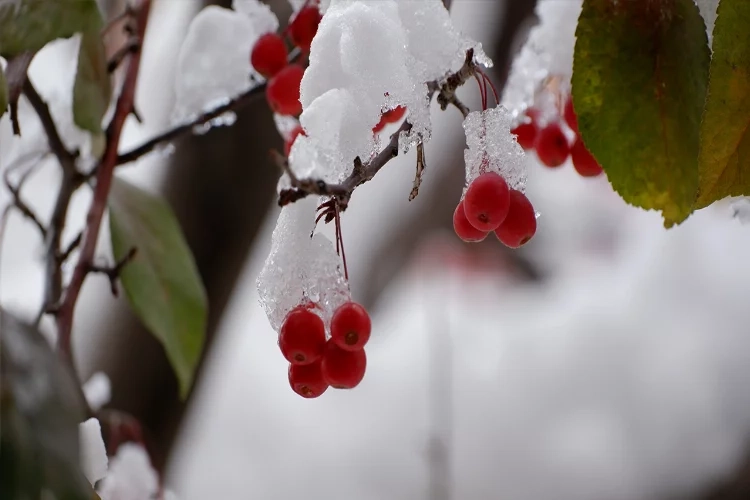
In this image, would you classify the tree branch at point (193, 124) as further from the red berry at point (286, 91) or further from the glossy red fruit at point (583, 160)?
the glossy red fruit at point (583, 160)

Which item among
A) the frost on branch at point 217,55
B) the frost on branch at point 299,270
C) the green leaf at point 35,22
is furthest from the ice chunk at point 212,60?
the frost on branch at point 299,270

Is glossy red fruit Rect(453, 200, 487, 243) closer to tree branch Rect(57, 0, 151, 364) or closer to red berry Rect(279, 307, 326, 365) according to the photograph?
red berry Rect(279, 307, 326, 365)

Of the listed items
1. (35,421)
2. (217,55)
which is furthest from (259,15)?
(35,421)

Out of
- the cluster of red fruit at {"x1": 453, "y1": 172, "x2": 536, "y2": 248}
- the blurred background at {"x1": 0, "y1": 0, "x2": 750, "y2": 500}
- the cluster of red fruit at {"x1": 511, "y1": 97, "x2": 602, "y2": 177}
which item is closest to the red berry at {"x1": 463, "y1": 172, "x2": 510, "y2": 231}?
the cluster of red fruit at {"x1": 453, "y1": 172, "x2": 536, "y2": 248}

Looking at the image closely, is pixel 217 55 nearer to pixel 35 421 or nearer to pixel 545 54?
pixel 545 54

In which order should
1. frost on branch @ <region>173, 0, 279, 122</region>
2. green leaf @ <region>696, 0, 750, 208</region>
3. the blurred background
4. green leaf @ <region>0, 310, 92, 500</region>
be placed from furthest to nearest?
1. the blurred background
2. frost on branch @ <region>173, 0, 279, 122</region>
3. green leaf @ <region>696, 0, 750, 208</region>
4. green leaf @ <region>0, 310, 92, 500</region>
